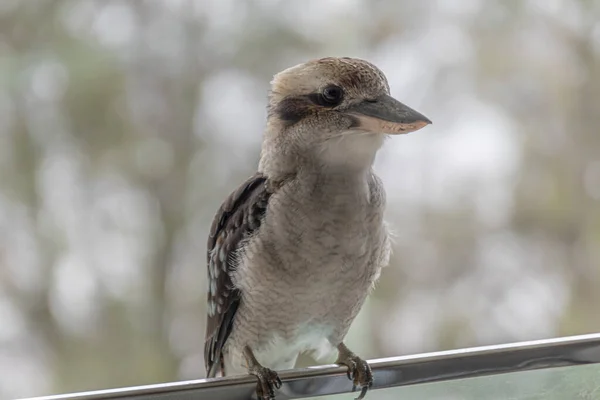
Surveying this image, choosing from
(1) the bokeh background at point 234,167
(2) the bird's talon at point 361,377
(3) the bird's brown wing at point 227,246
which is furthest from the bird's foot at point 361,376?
(1) the bokeh background at point 234,167

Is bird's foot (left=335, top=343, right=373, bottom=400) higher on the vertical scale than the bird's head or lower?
lower

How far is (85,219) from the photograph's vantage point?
1845 mm

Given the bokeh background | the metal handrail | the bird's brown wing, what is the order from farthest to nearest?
the bokeh background, the bird's brown wing, the metal handrail

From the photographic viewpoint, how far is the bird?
1.06 m

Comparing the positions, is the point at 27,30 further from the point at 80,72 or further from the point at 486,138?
the point at 486,138

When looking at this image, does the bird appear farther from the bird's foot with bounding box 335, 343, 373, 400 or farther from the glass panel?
the glass panel

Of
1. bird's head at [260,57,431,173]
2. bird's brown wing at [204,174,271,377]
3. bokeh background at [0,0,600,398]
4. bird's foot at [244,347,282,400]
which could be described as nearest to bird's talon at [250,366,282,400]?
bird's foot at [244,347,282,400]

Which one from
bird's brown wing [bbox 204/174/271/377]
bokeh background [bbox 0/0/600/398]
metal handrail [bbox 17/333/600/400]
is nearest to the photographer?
metal handrail [bbox 17/333/600/400]

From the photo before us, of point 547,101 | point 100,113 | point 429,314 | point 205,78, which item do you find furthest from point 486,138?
point 100,113

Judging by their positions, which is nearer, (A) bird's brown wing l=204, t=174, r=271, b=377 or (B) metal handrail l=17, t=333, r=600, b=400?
(B) metal handrail l=17, t=333, r=600, b=400

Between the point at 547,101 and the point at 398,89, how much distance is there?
0.37 meters

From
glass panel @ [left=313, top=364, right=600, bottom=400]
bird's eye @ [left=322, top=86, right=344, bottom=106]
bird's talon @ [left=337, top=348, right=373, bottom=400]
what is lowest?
glass panel @ [left=313, top=364, right=600, bottom=400]

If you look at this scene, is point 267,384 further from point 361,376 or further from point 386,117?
point 386,117

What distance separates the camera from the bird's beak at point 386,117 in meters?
1.01
